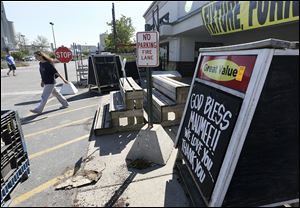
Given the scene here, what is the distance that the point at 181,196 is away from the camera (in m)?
2.65

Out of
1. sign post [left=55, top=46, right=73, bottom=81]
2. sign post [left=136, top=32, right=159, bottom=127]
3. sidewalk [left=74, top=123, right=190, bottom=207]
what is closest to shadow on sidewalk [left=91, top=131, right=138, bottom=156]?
sidewalk [left=74, top=123, right=190, bottom=207]

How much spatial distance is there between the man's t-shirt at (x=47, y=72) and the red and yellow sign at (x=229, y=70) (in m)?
4.99

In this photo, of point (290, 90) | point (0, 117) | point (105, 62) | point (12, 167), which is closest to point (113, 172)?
point (12, 167)

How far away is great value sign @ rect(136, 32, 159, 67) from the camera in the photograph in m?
3.27

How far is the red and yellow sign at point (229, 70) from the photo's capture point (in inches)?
80.0

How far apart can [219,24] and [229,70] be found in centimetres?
644

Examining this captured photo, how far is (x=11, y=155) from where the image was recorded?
2801 millimetres

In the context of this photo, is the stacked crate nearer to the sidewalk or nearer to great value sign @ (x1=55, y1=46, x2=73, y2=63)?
the sidewalk

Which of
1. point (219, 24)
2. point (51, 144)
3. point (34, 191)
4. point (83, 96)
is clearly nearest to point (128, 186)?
point (34, 191)

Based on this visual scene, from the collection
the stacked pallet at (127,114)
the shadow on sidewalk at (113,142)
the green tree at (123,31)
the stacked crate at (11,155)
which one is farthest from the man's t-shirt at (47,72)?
the green tree at (123,31)

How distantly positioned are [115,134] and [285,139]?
3.31m

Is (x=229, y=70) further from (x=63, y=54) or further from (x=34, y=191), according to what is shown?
(x=63, y=54)

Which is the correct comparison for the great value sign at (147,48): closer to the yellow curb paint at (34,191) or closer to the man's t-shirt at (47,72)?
the yellow curb paint at (34,191)

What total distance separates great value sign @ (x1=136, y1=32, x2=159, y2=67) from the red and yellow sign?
0.76 meters
